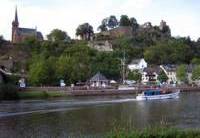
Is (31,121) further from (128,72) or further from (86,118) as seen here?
(128,72)

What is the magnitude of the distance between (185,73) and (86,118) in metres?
118

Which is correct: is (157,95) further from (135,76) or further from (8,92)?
(135,76)

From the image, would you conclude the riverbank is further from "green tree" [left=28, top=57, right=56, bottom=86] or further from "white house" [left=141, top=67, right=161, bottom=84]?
"white house" [left=141, top=67, right=161, bottom=84]

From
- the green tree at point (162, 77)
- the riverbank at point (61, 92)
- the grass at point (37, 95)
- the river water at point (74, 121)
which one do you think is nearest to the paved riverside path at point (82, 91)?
the riverbank at point (61, 92)

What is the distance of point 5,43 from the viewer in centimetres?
19912

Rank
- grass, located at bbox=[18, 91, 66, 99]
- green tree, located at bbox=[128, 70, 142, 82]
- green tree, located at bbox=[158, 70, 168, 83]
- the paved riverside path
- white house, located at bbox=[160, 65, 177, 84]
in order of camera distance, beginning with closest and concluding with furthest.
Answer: grass, located at bbox=[18, 91, 66, 99], the paved riverside path, green tree, located at bbox=[128, 70, 142, 82], green tree, located at bbox=[158, 70, 168, 83], white house, located at bbox=[160, 65, 177, 84]

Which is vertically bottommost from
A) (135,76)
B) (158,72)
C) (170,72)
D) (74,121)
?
(74,121)

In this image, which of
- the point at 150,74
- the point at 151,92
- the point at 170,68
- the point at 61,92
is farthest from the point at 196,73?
the point at 61,92

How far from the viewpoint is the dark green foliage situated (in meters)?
100

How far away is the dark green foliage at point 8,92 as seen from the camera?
330ft

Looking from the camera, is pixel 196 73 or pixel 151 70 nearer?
pixel 196 73

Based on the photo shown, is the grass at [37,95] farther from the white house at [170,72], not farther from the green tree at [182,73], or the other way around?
the white house at [170,72]

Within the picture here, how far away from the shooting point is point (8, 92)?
102250 millimetres

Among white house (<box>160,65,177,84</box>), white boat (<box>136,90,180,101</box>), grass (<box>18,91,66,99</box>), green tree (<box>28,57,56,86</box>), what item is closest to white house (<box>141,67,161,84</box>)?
white house (<box>160,65,177,84</box>)
